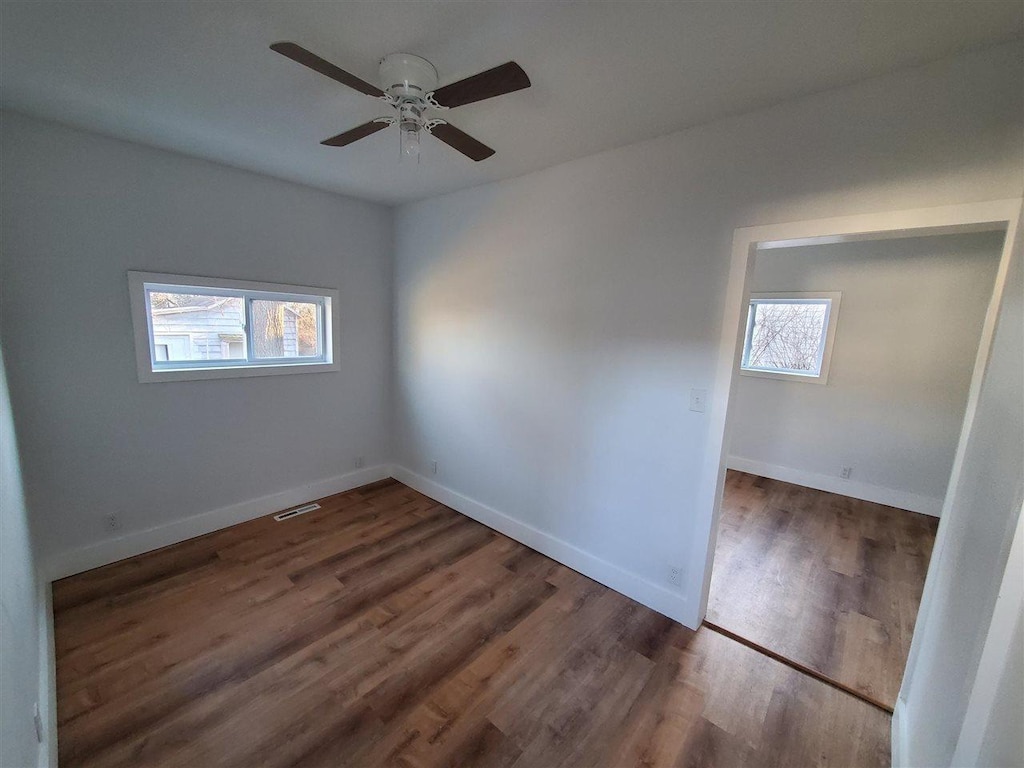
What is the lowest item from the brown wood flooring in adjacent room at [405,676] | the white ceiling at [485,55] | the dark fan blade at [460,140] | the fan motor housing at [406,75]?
the brown wood flooring in adjacent room at [405,676]

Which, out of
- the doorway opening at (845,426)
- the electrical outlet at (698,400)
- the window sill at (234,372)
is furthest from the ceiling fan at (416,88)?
the window sill at (234,372)

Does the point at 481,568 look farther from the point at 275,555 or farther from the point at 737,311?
the point at 737,311

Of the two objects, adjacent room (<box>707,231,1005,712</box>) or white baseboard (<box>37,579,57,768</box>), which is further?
adjacent room (<box>707,231,1005,712</box>)

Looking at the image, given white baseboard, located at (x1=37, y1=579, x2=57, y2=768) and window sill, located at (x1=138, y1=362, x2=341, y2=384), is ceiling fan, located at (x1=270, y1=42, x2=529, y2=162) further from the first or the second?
white baseboard, located at (x1=37, y1=579, x2=57, y2=768)

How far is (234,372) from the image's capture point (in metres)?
2.93

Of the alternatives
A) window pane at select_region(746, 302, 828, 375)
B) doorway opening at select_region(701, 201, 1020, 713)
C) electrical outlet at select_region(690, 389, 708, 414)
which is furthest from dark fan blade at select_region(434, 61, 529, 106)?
window pane at select_region(746, 302, 828, 375)

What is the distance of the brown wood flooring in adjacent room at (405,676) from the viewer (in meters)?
1.54

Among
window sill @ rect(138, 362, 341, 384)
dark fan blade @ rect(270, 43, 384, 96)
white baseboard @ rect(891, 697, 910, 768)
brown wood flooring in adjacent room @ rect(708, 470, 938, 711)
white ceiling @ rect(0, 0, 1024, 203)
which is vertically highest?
white ceiling @ rect(0, 0, 1024, 203)

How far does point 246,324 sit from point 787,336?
17.5 ft

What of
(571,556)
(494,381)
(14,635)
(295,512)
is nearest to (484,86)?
(494,381)

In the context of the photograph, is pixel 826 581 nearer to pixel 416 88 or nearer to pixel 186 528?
pixel 416 88

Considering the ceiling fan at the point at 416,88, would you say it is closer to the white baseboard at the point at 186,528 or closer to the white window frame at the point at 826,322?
the white baseboard at the point at 186,528

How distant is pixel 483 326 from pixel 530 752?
2.48 meters

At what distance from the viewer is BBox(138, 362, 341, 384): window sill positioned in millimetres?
2602
